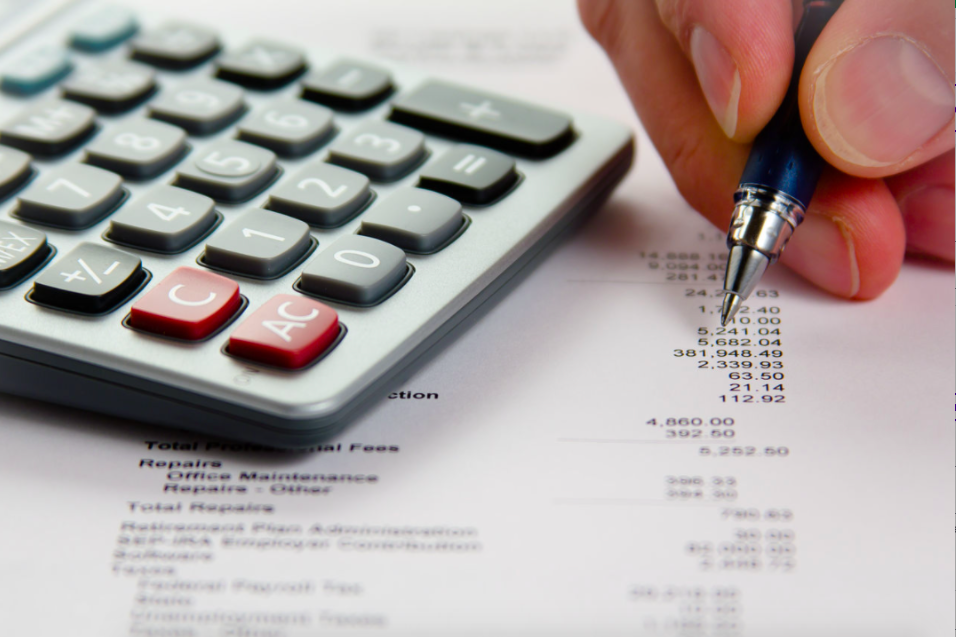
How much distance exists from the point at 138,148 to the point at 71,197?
4cm

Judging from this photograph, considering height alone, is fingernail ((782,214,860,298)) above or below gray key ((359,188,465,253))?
below

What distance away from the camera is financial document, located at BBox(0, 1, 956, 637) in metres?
0.27

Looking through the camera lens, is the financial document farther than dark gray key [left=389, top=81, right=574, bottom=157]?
No

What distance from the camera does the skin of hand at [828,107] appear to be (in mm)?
329

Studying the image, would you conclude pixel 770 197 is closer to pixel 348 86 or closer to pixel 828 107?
pixel 828 107

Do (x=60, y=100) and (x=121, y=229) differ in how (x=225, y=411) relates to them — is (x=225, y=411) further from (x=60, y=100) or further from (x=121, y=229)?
(x=60, y=100)

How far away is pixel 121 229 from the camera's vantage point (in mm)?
356

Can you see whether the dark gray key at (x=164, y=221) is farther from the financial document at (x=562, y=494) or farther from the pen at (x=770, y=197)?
the pen at (x=770, y=197)

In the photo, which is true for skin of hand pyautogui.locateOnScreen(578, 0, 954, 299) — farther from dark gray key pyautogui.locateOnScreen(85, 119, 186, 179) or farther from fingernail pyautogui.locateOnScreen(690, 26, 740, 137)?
dark gray key pyautogui.locateOnScreen(85, 119, 186, 179)

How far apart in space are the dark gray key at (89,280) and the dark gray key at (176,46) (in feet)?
0.54

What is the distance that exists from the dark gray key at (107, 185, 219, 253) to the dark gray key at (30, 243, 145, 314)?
0.01 meters

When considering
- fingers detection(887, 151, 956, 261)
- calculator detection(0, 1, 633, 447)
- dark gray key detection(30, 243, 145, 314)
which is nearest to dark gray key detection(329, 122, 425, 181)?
calculator detection(0, 1, 633, 447)

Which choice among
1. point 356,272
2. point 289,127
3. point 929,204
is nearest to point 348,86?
point 289,127

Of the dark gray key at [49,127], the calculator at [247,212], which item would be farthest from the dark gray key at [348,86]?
the dark gray key at [49,127]
